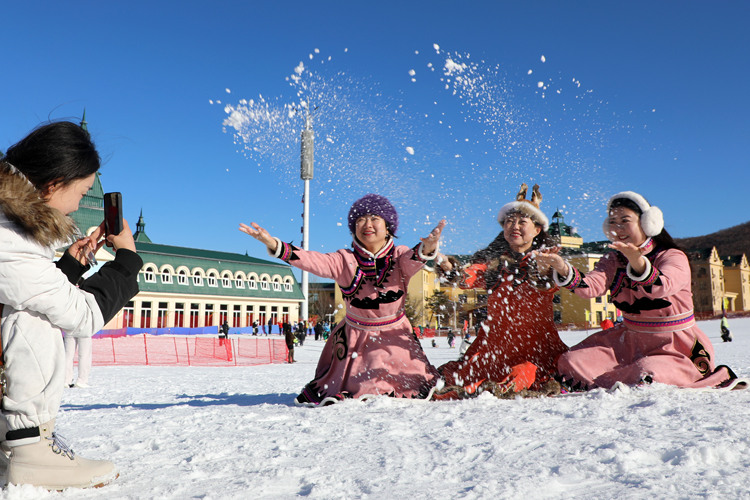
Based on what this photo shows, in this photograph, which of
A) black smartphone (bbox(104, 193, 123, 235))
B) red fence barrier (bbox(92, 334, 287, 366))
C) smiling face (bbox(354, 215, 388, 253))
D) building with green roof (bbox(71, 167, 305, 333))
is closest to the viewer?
black smartphone (bbox(104, 193, 123, 235))

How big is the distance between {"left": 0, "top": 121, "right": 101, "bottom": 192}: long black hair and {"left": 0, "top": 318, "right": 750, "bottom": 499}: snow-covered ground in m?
1.13

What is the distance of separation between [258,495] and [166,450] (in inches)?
39.0

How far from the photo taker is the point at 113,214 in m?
2.28

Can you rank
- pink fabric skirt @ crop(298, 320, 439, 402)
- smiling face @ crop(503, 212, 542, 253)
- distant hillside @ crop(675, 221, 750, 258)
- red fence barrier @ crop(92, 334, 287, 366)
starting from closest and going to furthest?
1. pink fabric skirt @ crop(298, 320, 439, 402)
2. smiling face @ crop(503, 212, 542, 253)
3. red fence barrier @ crop(92, 334, 287, 366)
4. distant hillside @ crop(675, 221, 750, 258)

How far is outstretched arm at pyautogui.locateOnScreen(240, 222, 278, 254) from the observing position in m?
4.32

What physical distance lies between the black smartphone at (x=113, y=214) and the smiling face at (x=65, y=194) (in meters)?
0.11

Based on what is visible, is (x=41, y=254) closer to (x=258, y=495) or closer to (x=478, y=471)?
(x=258, y=495)

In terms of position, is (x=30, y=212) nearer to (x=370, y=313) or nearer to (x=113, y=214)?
(x=113, y=214)

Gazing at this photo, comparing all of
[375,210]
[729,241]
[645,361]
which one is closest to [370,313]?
[375,210]

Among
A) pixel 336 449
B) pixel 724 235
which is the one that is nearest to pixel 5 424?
pixel 336 449

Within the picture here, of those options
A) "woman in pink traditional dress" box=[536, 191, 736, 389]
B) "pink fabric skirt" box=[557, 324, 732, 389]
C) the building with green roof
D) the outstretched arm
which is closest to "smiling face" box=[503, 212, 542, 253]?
"woman in pink traditional dress" box=[536, 191, 736, 389]

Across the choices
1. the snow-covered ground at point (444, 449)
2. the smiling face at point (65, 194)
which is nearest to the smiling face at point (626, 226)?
the snow-covered ground at point (444, 449)

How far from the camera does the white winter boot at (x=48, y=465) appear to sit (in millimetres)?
1915

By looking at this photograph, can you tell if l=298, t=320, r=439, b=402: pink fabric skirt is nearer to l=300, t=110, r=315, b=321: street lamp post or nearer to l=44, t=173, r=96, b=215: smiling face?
l=44, t=173, r=96, b=215: smiling face
